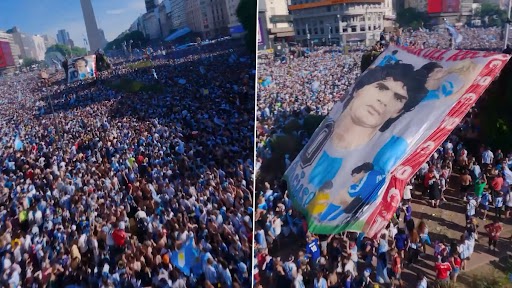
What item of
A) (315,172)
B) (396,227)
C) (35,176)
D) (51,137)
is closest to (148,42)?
(51,137)

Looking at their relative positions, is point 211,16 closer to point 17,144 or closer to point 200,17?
point 200,17

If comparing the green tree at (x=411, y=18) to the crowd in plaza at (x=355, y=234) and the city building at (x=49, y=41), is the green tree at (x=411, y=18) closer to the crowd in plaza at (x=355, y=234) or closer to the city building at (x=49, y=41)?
the crowd in plaza at (x=355, y=234)

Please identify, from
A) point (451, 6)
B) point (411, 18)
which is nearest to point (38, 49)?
point (411, 18)

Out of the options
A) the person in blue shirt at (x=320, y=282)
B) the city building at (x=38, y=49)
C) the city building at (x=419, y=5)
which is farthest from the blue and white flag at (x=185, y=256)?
the city building at (x=419, y=5)

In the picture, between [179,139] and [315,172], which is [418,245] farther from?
[179,139]

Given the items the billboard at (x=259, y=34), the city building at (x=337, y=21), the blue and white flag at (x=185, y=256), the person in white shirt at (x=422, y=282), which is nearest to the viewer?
the blue and white flag at (x=185, y=256)

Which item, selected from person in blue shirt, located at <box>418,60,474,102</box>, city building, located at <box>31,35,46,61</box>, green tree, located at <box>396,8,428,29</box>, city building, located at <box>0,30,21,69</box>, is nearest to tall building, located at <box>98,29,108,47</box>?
city building, located at <box>31,35,46,61</box>
